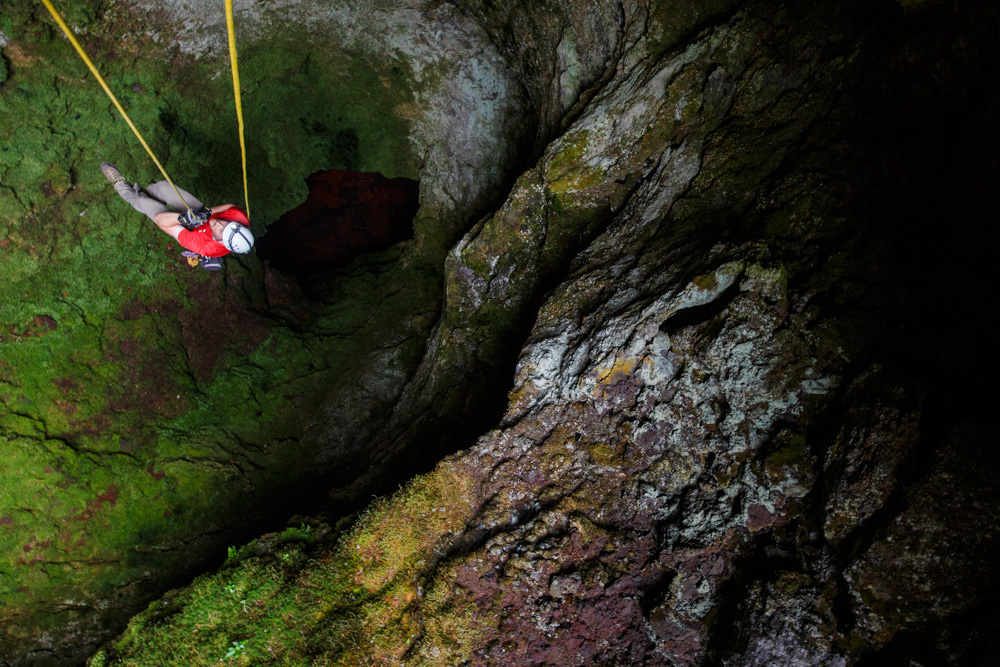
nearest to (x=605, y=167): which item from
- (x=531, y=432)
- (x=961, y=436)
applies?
(x=531, y=432)

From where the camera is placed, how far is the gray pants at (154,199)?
529 centimetres

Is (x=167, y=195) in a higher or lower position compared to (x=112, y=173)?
lower

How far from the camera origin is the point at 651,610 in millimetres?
3070

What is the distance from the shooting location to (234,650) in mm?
3355

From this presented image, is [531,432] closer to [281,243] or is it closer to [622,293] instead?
[622,293]

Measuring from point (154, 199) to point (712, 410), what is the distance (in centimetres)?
604

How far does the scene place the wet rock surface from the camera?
8.06 feet

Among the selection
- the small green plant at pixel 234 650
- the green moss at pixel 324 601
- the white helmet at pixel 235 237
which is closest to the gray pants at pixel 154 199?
the white helmet at pixel 235 237

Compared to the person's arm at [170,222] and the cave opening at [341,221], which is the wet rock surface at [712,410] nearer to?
the person's arm at [170,222]

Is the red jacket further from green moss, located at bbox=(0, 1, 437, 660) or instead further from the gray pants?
green moss, located at bbox=(0, 1, 437, 660)

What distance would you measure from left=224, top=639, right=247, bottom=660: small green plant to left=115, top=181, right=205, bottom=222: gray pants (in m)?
4.21

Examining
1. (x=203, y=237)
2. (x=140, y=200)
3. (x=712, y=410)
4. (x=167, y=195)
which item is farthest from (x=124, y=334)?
(x=712, y=410)

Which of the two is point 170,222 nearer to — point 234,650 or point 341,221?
point 341,221

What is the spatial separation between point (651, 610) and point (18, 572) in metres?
6.37
